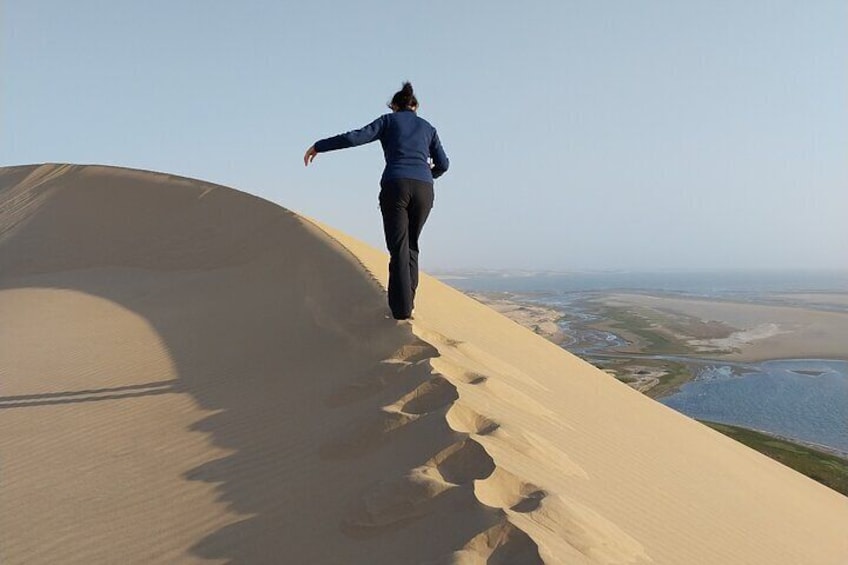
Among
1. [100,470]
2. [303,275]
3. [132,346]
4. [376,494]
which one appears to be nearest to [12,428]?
[100,470]

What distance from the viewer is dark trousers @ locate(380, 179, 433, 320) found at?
4.55m

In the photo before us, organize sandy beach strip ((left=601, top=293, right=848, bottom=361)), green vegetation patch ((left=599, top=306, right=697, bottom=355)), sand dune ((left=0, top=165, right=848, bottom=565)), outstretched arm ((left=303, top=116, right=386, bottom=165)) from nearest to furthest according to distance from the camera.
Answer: sand dune ((left=0, top=165, right=848, bottom=565))
outstretched arm ((left=303, top=116, right=386, bottom=165))
sandy beach strip ((left=601, top=293, right=848, bottom=361))
green vegetation patch ((left=599, top=306, right=697, bottom=355))

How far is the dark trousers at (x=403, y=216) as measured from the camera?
4547 mm

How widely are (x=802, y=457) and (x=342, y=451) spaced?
20059 mm

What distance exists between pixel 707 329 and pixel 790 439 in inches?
1364

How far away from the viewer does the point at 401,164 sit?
455 cm

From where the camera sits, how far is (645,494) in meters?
3.64

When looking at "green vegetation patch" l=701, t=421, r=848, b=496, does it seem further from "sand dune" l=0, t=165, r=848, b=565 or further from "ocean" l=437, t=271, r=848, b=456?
"sand dune" l=0, t=165, r=848, b=565

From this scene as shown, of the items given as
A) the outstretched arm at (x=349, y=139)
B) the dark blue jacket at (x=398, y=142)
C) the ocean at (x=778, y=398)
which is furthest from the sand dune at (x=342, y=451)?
the ocean at (x=778, y=398)

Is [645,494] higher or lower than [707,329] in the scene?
higher

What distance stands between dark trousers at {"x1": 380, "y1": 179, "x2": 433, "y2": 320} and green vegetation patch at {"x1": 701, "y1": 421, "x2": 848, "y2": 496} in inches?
622

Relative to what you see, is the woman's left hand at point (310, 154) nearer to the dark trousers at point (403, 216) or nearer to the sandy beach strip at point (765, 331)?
the dark trousers at point (403, 216)

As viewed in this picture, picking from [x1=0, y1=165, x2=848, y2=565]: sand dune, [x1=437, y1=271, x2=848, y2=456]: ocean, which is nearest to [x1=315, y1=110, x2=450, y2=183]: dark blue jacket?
[x1=0, y1=165, x2=848, y2=565]: sand dune

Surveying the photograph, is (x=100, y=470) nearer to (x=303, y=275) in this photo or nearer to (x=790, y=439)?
(x=303, y=275)
